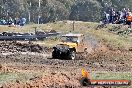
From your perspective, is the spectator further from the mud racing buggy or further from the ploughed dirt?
the mud racing buggy

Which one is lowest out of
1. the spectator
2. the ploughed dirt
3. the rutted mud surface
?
the rutted mud surface

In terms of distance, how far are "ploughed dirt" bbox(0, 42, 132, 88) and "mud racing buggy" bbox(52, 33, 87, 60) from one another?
20.2 inches

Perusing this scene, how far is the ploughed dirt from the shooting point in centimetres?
1485

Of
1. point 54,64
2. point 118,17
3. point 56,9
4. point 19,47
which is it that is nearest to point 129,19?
point 118,17

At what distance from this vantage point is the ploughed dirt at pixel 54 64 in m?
14.9

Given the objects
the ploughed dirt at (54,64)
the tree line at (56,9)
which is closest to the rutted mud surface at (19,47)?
the ploughed dirt at (54,64)

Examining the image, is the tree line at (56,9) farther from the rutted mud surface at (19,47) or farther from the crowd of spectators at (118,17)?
the rutted mud surface at (19,47)

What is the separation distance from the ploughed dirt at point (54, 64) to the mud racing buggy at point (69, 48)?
0.51 metres

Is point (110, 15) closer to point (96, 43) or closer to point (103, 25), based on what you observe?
point (103, 25)

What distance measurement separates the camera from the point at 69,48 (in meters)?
25.2

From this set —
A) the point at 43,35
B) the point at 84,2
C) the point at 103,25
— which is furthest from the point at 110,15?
the point at 84,2

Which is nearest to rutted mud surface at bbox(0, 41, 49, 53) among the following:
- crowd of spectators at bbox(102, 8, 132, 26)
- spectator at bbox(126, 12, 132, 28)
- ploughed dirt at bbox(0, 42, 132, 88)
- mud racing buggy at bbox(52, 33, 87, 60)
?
ploughed dirt at bbox(0, 42, 132, 88)

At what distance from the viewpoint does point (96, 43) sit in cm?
3266

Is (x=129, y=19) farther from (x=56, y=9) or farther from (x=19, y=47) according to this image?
(x=56, y=9)
